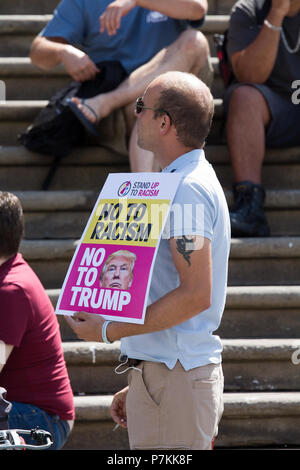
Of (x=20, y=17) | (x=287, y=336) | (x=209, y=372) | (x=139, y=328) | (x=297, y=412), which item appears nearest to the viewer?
(x=139, y=328)

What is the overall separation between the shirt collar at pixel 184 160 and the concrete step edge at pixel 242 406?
5.39ft

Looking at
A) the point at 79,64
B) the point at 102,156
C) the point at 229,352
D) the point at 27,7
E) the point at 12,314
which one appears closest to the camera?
the point at 12,314

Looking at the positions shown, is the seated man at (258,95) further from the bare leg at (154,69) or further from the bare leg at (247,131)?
the bare leg at (154,69)

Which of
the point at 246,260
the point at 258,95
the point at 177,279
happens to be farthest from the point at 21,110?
the point at 177,279

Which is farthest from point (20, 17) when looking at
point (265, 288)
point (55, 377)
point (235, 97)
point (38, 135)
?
point (55, 377)

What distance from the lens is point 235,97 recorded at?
4.28 m

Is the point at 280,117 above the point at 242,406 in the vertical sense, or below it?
above

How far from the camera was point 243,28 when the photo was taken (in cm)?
436

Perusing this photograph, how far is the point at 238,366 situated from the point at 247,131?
4.48ft

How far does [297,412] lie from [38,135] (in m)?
2.16

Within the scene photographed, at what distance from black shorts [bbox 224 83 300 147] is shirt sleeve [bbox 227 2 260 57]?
0.25m

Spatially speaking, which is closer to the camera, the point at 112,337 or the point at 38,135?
the point at 112,337

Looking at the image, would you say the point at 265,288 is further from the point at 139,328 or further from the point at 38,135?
the point at 139,328

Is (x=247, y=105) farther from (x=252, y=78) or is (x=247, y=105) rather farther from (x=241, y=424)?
(x=241, y=424)
